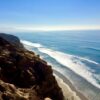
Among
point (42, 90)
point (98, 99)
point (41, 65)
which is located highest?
point (41, 65)

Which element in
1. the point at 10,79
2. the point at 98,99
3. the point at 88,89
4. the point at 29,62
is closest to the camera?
the point at 10,79

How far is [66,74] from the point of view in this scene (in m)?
44.3

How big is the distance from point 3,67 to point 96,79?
83.5ft

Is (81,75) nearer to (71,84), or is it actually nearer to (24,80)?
(71,84)

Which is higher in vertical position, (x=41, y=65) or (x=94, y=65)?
(x=41, y=65)

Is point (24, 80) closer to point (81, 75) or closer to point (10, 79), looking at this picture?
point (10, 79)

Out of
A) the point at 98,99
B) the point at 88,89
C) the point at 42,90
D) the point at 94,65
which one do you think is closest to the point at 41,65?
the point at 42,90

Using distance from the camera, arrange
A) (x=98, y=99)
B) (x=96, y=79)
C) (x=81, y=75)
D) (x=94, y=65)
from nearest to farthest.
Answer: (x=98, y=99), (x=96, y=79), (x=81, y=75), (x=94, y=65)

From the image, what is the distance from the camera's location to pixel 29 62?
19516mm

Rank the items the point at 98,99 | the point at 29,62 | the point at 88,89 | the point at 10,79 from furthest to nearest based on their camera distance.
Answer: the point at 88,89, the point at 98,99, the point at 29,62, the point at 10,79

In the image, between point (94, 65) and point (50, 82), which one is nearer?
point (50, 82)

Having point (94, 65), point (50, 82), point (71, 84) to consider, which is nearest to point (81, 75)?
point (71, 84)

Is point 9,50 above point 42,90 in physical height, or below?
above

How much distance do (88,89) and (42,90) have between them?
59.0ft
